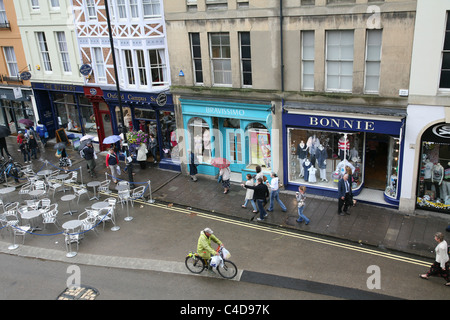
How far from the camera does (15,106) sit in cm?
2892

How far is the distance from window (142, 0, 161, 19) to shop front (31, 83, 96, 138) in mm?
7924

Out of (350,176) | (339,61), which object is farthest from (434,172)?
(339,61)

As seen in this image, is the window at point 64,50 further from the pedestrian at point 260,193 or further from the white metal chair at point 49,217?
the pedestrian at point 260,193

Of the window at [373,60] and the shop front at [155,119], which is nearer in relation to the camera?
the window at [373,60]

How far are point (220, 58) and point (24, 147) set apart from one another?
1282 centimetres

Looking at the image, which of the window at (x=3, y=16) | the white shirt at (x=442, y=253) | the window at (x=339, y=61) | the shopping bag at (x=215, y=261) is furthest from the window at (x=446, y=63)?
the window at (x=3, y=16)

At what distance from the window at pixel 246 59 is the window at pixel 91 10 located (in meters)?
9.10

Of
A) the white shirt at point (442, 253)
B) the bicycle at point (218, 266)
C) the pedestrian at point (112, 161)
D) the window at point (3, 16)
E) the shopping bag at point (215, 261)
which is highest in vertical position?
the window at point (3, 16)

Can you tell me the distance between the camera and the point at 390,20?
14.2 m

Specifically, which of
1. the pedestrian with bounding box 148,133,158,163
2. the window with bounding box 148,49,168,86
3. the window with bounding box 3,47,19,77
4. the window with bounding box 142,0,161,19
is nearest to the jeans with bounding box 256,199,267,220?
the pedestrian with bounding box 148,133,158,163

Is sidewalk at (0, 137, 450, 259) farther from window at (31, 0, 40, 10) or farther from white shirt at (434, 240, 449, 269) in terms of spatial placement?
window at (31, 0, 40, 10)

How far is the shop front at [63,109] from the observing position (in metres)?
25.6

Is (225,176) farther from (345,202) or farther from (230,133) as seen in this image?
(345,202)

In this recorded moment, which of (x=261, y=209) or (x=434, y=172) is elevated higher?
(x=434, y=172)
